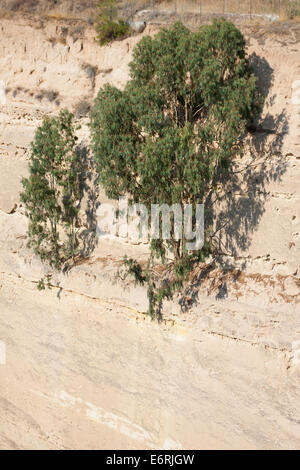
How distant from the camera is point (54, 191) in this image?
9320mm

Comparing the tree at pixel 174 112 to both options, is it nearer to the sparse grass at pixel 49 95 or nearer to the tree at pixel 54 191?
the tree at pixel 54 191

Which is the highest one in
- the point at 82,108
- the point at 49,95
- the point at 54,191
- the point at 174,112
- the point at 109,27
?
the point at 109,27

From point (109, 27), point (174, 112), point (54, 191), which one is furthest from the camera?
point (109, 27)

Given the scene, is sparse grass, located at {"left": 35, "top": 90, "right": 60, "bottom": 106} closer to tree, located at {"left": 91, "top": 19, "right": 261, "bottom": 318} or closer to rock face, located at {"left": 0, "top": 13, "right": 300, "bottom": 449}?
rock face, located at {"left": 0, "top": 13, "right": 300, "bottom": 449}

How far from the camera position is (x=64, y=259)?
957cm

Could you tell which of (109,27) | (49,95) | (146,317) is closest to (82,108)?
(49,95)

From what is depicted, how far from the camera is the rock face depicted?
7715 millimetres

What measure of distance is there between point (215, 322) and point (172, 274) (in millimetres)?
1180

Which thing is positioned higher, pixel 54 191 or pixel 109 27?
pixel 109 27

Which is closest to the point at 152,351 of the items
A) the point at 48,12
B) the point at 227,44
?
the point at 227,44

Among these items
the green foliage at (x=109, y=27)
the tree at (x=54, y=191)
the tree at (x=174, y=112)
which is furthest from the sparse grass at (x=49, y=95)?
the tree at (x=174, y=112)

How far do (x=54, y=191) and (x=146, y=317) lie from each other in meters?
3.07

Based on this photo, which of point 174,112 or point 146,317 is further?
point 146,317

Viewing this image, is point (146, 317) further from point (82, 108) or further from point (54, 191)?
point (82, 108)
